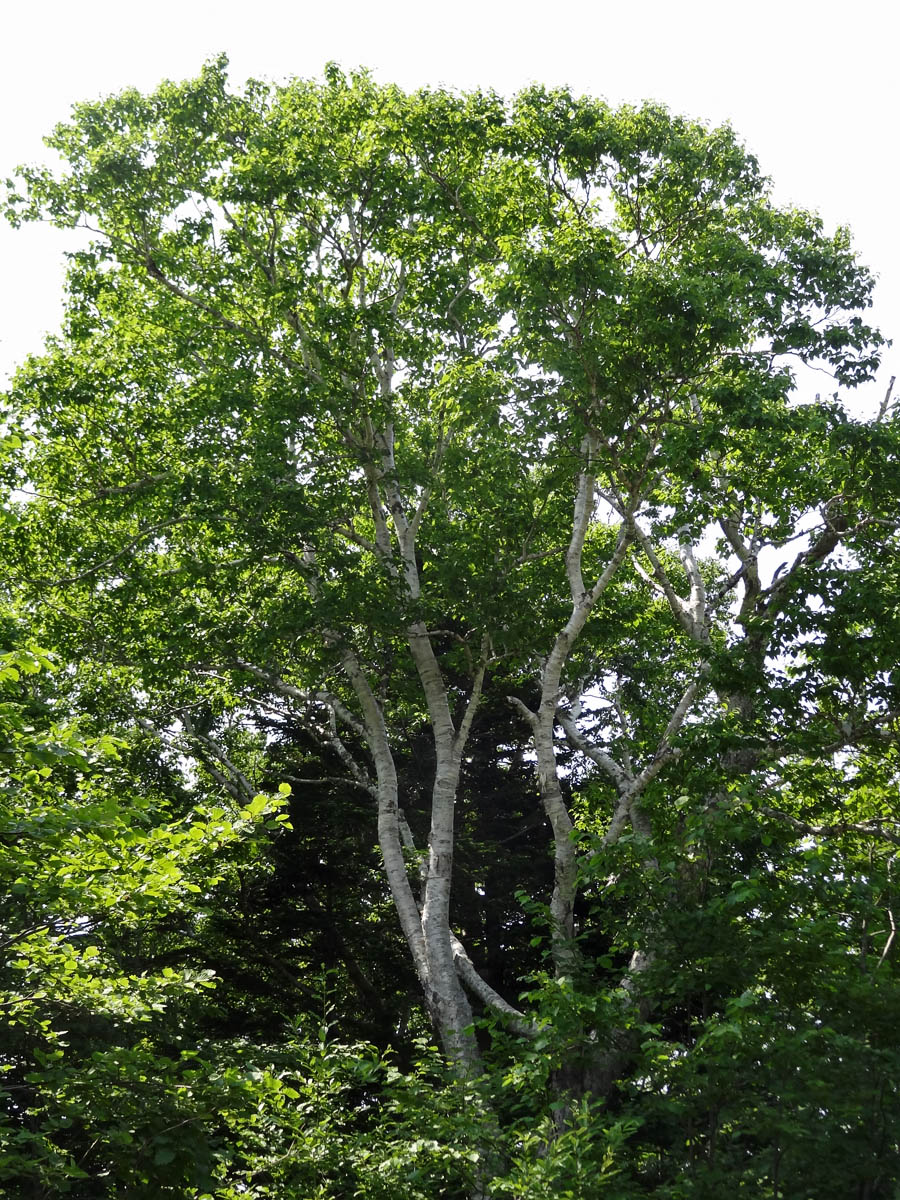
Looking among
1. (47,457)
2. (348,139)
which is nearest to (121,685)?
Result: (47,457)

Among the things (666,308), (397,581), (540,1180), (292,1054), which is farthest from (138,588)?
(540,1180)

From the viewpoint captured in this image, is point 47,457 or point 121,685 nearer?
point 47,457

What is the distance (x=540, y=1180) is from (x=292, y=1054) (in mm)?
4151

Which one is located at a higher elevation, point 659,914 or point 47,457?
point 47,457

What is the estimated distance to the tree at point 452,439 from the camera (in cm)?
1177

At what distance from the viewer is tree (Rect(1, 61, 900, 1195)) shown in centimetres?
1177

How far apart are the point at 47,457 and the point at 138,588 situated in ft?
6.96

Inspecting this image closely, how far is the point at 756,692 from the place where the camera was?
11945 millimetres

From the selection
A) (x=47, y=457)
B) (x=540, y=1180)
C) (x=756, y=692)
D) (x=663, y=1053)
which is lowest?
(x=540, y=1180)

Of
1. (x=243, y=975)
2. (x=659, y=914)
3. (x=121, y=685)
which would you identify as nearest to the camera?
(x=659, y=914)

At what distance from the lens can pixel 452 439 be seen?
1569 cm

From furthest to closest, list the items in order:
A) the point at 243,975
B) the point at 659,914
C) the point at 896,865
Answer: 1. the point at 243,975
2. the point at 896,865
3. the point at 659,914

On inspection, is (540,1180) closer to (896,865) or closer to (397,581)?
(896,865)

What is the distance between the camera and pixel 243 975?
1630 cm
